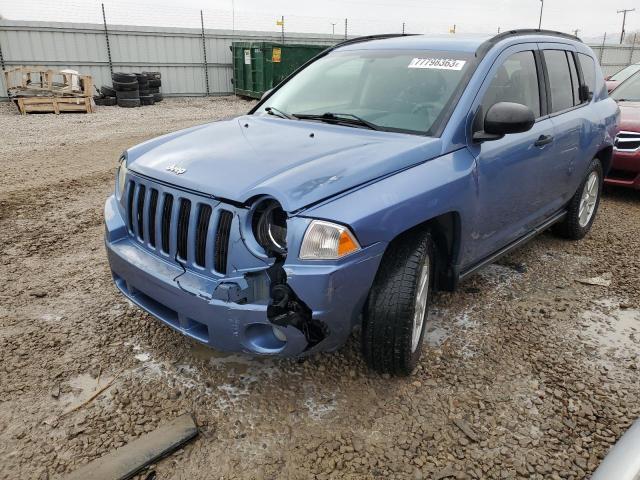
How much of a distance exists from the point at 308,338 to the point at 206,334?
505 millimetres

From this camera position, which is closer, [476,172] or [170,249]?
[170,249]

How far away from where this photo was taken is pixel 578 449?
7.68ft

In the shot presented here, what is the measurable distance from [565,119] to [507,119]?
149 cm

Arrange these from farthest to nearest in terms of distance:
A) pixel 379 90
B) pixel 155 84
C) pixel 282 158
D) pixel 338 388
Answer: pixel 155 84
pixel 379 90
pixel 338 388
pixel 282 158

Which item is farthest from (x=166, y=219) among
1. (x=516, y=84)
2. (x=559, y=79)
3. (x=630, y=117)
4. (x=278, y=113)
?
(x=630, y=117)

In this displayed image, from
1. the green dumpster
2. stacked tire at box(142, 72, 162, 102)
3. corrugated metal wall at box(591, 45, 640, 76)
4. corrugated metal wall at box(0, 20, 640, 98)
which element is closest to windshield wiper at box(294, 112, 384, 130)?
the green dumpster

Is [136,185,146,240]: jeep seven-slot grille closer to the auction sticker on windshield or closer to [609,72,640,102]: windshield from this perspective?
the auction sticker on windshield

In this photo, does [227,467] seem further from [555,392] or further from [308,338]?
[555,392]

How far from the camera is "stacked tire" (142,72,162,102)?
16.3 metres

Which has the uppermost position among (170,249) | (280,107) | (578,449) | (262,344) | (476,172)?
(280,107)

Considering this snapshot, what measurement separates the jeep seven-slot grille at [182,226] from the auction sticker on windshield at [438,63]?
1.78 m

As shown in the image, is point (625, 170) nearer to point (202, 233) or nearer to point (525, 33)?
point (525, 33)

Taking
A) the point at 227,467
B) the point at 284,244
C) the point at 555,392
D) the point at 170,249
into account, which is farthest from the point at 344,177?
the point at 555,392

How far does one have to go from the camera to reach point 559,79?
4.05 meters
